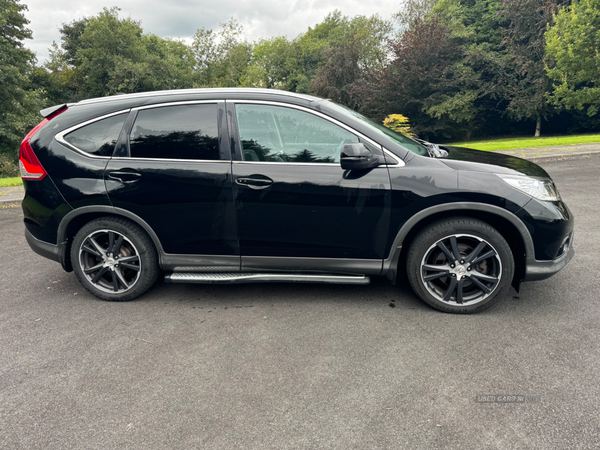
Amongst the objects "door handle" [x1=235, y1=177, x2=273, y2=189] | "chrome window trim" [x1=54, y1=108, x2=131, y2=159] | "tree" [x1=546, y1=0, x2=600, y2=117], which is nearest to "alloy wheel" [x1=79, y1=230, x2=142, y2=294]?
"chrome window trim" [x1=54, y1=108, x2=131, y2=159]

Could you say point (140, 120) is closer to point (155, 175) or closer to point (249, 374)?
point (155, 175)

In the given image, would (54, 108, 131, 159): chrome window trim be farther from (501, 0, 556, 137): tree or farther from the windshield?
(501, 0, 556, 137): tree

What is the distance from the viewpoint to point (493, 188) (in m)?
3.27

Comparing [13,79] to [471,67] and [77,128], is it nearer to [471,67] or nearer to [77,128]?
[77,128]

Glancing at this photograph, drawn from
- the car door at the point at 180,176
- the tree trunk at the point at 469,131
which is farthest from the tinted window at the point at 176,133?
the tree trunk at the point at 469,131

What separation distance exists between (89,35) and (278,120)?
51984 millimetres

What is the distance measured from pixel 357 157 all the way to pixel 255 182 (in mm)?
860

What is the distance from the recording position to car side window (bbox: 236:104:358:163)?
344 cm

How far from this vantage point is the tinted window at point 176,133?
3.55 metres

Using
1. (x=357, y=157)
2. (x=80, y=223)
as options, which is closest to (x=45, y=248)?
(x=80, y=223)

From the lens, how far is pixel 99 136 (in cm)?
368

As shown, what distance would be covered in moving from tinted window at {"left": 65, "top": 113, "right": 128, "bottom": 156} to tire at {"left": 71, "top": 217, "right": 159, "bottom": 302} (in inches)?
24.5

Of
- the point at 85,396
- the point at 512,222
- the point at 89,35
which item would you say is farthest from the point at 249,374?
the point at 89,35

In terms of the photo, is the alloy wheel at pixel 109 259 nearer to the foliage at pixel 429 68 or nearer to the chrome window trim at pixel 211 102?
the chrome window trim at pixel 211 102
